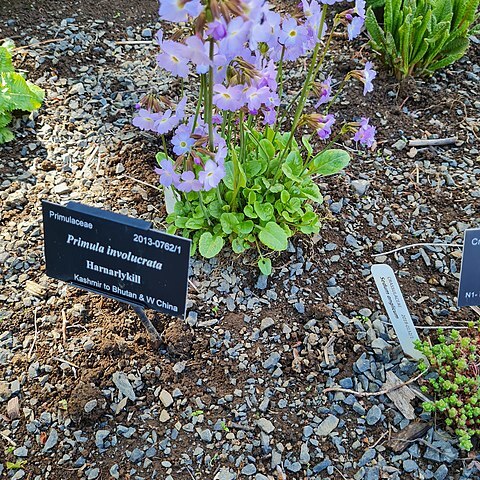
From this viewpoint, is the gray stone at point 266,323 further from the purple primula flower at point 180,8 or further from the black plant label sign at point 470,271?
the purple primula flower at point 180,8

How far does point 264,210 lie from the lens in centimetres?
224

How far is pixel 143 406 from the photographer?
79.6 inches

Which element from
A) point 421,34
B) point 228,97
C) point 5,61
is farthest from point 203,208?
point 421,34

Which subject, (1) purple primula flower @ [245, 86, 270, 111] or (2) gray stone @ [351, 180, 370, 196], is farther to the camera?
(2) gray stone @ [351, 180, 370, 196]

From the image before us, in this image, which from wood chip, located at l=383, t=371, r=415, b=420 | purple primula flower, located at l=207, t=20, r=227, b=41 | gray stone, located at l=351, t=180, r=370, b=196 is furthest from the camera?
gray stone, located at l=351, t=180, r=370, b=196

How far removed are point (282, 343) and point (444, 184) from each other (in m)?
1.13

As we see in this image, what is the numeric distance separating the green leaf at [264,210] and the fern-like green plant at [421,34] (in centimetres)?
125

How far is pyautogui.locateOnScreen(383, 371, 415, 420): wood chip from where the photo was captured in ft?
6.61

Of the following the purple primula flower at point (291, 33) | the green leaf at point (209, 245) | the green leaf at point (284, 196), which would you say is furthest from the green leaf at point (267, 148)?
the purple primula flower at point (291, 33)

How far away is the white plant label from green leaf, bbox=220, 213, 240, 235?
0.58m

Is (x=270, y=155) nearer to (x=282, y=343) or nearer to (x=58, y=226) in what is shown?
(x=282, y=343)

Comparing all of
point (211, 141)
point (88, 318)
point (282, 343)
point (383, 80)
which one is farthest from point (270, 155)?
point (383, 80)

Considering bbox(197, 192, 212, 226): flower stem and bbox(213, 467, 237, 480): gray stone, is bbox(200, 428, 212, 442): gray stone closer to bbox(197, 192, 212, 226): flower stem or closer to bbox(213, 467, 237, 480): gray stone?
bbox(213, 467, 237, 480): gray stone

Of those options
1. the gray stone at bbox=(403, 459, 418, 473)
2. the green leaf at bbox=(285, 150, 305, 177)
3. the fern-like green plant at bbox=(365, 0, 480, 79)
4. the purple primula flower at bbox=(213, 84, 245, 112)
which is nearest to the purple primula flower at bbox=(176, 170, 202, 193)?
the purple primula flower at bbox=(213, 84, 245, 112)
